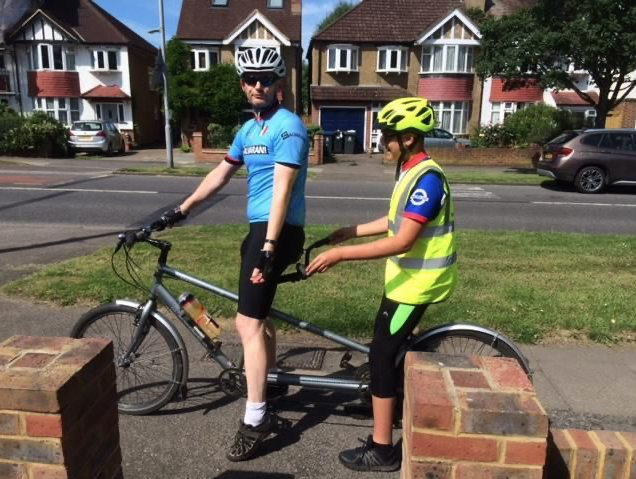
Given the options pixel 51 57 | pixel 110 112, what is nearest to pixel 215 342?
pixel 110 112

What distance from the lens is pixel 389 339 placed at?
2637mm

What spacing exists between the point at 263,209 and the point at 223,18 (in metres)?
34.0

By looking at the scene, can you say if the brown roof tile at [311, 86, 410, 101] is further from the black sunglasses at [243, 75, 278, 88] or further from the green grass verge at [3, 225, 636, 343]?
the black sunglasses at [243, 75, 278, 88]

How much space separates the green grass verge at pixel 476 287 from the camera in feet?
14.5

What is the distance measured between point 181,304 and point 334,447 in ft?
3.77

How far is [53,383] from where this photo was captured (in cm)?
169

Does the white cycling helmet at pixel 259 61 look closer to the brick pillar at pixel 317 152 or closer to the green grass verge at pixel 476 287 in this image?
the green grass verge at pixel 476 287

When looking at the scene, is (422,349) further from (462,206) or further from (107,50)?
(107,50)

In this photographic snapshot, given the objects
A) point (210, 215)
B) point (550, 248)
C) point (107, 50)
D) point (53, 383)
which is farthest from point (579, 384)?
point (107, 50)

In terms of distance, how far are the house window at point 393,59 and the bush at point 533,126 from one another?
8568 mm

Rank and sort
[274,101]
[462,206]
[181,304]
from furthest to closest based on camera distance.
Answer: [462,206] → [181,304] → [274,101]

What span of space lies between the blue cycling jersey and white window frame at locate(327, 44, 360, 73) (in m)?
29.6

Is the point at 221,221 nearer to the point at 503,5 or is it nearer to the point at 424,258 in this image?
the point at 424,258

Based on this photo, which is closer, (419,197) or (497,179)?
(419,197)
